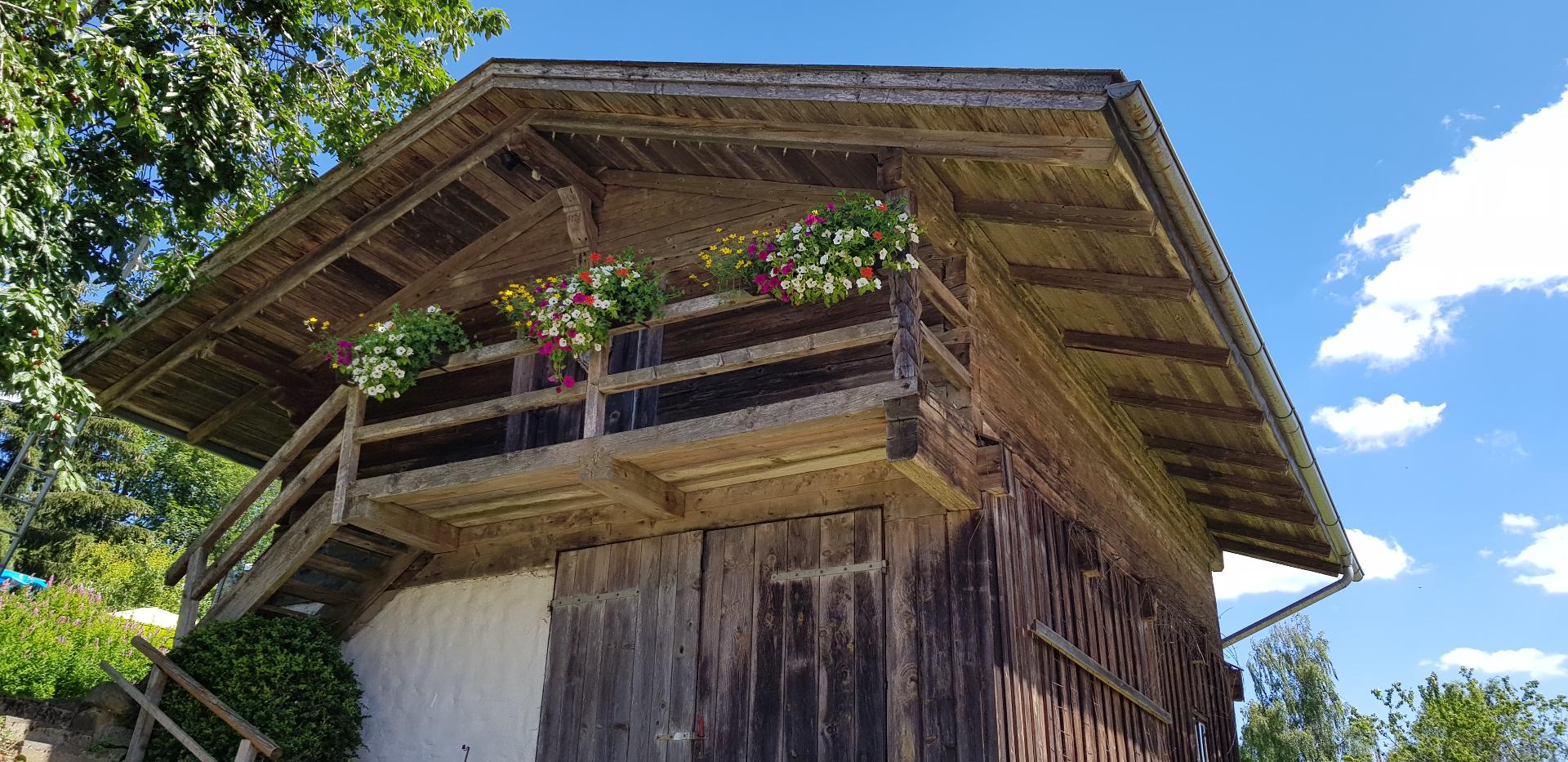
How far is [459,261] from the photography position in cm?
992

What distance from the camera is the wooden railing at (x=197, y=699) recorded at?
7.90 meters

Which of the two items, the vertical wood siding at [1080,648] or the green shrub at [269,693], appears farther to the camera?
the green shrub at [269,693]

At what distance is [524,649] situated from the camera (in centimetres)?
854

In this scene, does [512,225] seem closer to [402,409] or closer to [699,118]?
[402,409]

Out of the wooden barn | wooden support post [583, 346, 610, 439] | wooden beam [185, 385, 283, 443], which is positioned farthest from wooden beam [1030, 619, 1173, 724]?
wooden beam [185, 385, 283, 443]

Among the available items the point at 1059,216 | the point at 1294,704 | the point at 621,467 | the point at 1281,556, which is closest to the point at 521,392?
the point at 621,467

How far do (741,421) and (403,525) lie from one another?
313cm

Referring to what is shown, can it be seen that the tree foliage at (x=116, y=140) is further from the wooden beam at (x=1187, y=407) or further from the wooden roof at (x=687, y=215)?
the wooden beam at (x=1187, y=407)

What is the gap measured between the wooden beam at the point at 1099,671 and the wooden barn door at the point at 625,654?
88.9 inches

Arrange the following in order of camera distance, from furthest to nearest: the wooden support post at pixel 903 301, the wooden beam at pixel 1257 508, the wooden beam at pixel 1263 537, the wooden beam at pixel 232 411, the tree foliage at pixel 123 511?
the tree foliage at pixel 123 511
the wooden beam at pixel 1263 537
the wooden beam at pixel 1257 508
the wooden beam at pixel 232 411
the wooden support post at pixel 903 301

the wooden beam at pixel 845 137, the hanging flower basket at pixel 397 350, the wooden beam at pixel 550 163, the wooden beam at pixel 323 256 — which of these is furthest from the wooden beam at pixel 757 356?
the wooden beam at pixel 323 256

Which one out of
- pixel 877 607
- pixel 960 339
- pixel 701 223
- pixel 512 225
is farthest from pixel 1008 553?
pixel 512 225

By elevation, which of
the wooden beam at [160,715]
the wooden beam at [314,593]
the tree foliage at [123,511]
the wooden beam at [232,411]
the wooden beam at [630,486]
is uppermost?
the tree foliage at [123,511]

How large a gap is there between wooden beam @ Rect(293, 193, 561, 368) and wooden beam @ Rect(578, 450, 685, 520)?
9.50 feet
